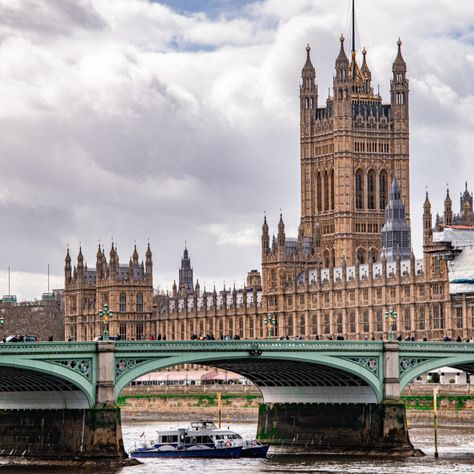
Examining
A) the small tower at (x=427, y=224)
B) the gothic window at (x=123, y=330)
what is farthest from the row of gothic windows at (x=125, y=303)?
the small tower at (x=427, y=224)

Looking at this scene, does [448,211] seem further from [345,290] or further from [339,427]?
[339,427]

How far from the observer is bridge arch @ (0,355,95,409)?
84.5 metres

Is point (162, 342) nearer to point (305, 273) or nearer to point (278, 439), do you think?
point (278, 439)

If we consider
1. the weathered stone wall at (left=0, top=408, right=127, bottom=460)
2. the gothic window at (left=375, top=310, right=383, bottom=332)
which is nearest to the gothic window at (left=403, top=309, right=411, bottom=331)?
the gothic window at (left=375, top=310, right=383, bottom=332)

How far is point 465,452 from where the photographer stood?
97.9 metres

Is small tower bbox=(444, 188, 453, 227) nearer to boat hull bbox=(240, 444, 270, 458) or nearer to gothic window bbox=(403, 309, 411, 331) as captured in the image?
gothic window bbox=(403, 309, 411, 331)

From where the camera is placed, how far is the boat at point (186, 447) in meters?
95.9

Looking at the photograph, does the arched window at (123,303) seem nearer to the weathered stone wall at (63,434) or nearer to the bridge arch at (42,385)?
the bridge arch at (42,385)

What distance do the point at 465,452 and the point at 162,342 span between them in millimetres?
19281

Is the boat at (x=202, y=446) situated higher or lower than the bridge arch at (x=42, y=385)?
lower

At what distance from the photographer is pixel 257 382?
102m

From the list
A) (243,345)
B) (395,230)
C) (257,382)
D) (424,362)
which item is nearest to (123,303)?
(395,230)

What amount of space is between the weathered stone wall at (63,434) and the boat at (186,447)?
7.20m

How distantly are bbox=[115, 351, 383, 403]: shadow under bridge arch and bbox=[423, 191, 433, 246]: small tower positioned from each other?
6416 cm
